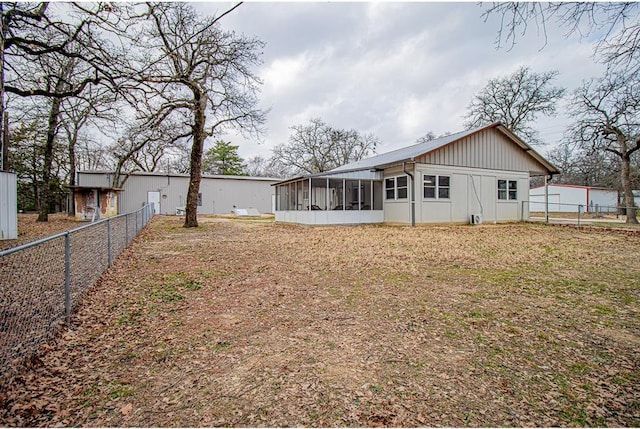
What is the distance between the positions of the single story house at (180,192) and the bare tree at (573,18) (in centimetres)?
2714

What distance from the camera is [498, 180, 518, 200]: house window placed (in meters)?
17.1

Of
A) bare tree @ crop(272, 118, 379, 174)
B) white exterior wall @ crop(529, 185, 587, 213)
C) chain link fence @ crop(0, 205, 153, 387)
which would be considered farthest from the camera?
bare tree @ crop(272, 118, 379, 174)

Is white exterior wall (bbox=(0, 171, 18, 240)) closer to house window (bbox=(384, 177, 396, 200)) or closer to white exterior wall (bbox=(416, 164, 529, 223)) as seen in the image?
house window (bbox=(384, 177, 396, 200))

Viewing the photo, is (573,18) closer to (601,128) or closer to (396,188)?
(396,188)

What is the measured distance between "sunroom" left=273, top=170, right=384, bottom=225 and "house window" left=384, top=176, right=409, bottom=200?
39 cm

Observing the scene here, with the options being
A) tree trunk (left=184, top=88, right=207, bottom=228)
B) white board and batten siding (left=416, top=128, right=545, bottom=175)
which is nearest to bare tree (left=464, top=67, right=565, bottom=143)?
white board and batten siding (left=416, top=128, right=545, bottom=175)

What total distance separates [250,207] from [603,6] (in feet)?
97.8

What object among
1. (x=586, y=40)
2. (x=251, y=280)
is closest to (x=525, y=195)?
(x=586, y=40)

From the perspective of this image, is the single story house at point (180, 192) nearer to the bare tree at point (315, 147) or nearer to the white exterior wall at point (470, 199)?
the bare tree at point (315, 147)

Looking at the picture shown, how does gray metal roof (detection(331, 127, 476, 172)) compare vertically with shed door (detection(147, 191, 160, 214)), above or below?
above

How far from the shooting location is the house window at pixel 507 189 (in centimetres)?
1711

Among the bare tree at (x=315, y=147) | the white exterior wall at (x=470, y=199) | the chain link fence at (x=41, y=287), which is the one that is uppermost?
the bare tree at (x=315, y=147)

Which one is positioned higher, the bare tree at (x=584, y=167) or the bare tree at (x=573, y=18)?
the bare tree at (x=584, y=167)

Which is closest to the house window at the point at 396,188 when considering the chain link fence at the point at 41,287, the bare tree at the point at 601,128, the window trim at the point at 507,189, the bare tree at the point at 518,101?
the window trim at the point at 507,189
